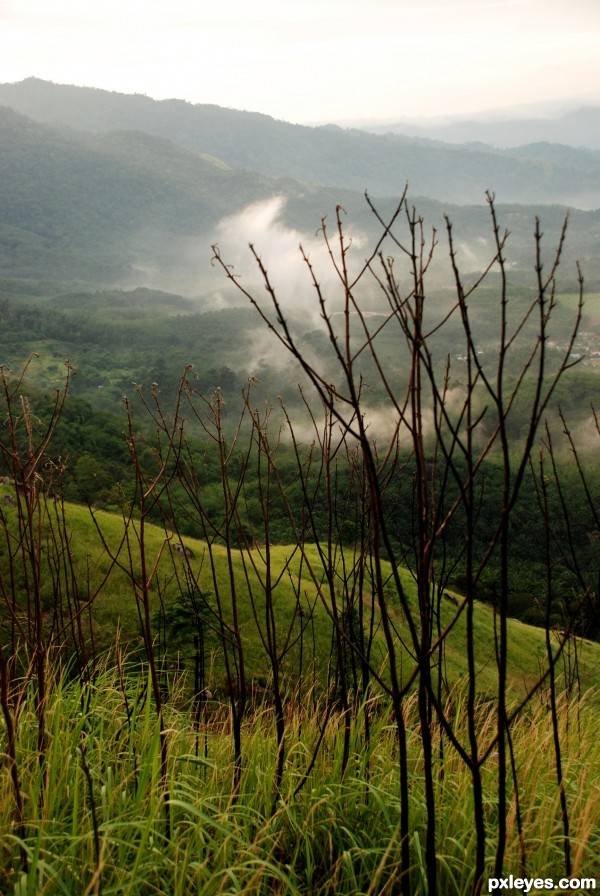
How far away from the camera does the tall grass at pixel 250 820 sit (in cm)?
254

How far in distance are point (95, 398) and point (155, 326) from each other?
5849cm

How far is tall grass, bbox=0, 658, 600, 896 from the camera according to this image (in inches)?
100.0

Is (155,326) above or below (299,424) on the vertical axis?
above

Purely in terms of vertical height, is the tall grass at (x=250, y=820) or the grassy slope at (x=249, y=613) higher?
the tall grass at (x=250, y=820)

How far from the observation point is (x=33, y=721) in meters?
3.84

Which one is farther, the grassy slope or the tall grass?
the grassy slope

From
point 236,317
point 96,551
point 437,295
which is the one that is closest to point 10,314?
point 236,317

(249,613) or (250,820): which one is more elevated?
(250,820)

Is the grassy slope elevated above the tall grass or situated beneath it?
situated beneath

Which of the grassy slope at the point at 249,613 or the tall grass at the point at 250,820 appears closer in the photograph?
the tall grass at the point at 250,820

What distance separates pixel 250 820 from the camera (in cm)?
286

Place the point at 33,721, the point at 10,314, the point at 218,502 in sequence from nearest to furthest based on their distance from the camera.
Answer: the point at 33,721
the point at 218,502
the point at 10,314

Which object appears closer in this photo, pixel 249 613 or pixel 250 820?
pixel 250 820

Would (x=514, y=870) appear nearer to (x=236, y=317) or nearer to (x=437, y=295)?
(x=236, y=317)
